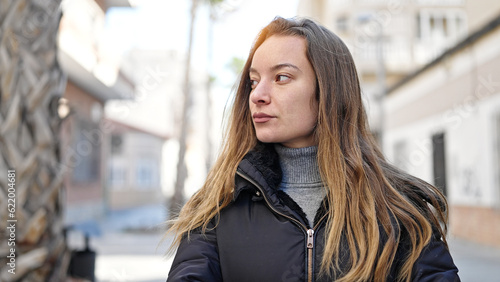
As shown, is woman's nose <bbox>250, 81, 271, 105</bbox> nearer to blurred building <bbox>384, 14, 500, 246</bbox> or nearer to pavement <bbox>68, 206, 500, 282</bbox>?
pavement <bbox>68, 206, 500, 282</bbox>

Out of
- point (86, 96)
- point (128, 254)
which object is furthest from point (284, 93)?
point (86, 96)

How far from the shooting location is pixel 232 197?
1.87 m

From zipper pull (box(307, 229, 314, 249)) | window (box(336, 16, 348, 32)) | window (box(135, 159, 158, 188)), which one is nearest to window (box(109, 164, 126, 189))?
window (box(135, 159, 158, 188))

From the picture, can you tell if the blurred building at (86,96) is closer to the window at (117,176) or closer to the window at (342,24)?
the window at (117,176)

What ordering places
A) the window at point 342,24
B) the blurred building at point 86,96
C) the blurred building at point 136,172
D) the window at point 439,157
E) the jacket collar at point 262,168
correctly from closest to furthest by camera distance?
the jacket collar at point 262,168, the blurred building at point 86,96, the window at point 439,157, the window at point 342,24, the blurred building at point 136,172

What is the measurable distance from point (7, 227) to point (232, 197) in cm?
153

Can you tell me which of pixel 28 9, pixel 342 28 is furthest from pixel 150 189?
pixel 28 9

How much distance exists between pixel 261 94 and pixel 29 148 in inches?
65.2

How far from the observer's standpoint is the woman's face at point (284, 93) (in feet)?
6.18

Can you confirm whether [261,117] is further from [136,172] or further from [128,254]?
[136,172]

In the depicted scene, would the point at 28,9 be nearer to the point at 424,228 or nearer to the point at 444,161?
the point at 424,228

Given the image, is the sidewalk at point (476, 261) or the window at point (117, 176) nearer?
the sidewalk at point (476, 261)

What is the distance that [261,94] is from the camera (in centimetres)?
188

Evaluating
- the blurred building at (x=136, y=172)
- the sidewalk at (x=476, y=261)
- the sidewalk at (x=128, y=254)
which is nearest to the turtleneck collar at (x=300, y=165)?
the sidewalk at (x=128, y=254)
